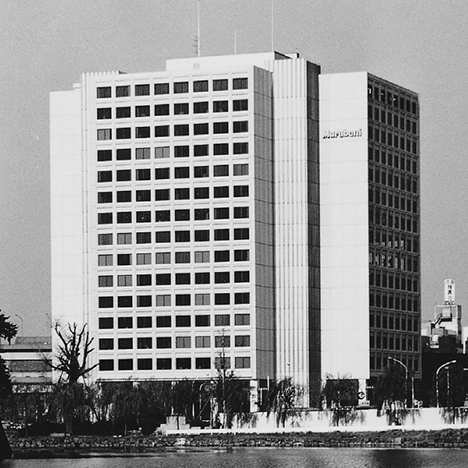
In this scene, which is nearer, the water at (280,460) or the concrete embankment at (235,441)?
the water at (280,460)

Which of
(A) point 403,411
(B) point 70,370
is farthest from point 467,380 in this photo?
(B) point 70,370

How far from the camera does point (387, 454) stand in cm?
15088

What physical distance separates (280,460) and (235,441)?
35.5 meters

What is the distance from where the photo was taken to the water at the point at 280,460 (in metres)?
133

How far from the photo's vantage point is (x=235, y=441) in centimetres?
17788

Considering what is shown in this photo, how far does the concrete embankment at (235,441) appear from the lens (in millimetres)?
166500

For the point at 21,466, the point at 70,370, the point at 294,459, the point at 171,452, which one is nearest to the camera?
the point at 21,466

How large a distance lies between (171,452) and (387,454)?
22834 millimetres

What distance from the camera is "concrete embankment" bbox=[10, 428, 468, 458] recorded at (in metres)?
166

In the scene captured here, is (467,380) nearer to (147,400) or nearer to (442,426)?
(442,426)

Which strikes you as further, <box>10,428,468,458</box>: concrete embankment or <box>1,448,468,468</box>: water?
<box>10,428,468,458</box>: concrete embankment

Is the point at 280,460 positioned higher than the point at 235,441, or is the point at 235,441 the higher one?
the point at 280,460

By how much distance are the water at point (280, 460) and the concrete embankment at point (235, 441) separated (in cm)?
765

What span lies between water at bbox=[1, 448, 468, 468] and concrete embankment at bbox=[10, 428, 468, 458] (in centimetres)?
765
